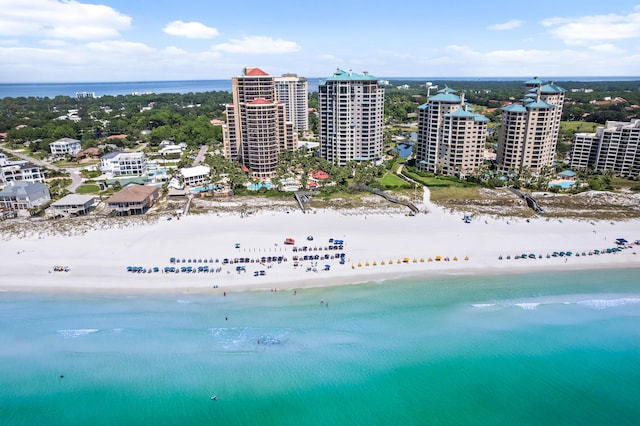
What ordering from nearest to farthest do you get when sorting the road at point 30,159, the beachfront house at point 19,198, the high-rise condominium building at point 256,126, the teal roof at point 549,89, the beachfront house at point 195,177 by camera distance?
the beachfront house at point 19,198 < the beachfront house at point 195,177 < the high-rise condominium building at point 256,126 < the teal roof at point 549,89 < the road at point 30,159

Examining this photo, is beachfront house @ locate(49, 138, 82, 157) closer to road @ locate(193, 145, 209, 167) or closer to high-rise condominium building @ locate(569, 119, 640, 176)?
road @ locate(193, 145, 209, 167)

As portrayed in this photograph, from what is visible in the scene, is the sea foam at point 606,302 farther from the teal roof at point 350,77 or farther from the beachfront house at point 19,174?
the beachfront house at point 19,174

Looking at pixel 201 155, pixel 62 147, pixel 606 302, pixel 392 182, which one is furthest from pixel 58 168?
pixel 606 302

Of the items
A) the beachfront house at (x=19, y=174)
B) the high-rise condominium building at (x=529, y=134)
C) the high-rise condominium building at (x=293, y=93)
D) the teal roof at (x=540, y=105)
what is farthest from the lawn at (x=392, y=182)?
the beachfront house at (x=19, y=174)

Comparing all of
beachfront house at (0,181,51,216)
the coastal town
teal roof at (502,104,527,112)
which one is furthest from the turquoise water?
teal roof at (502,104,527,112)

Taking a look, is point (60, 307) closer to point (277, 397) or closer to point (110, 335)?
point (110, 335)

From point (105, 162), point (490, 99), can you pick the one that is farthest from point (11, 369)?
point (490, 99)

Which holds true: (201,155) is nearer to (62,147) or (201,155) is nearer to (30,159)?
(62,147)
